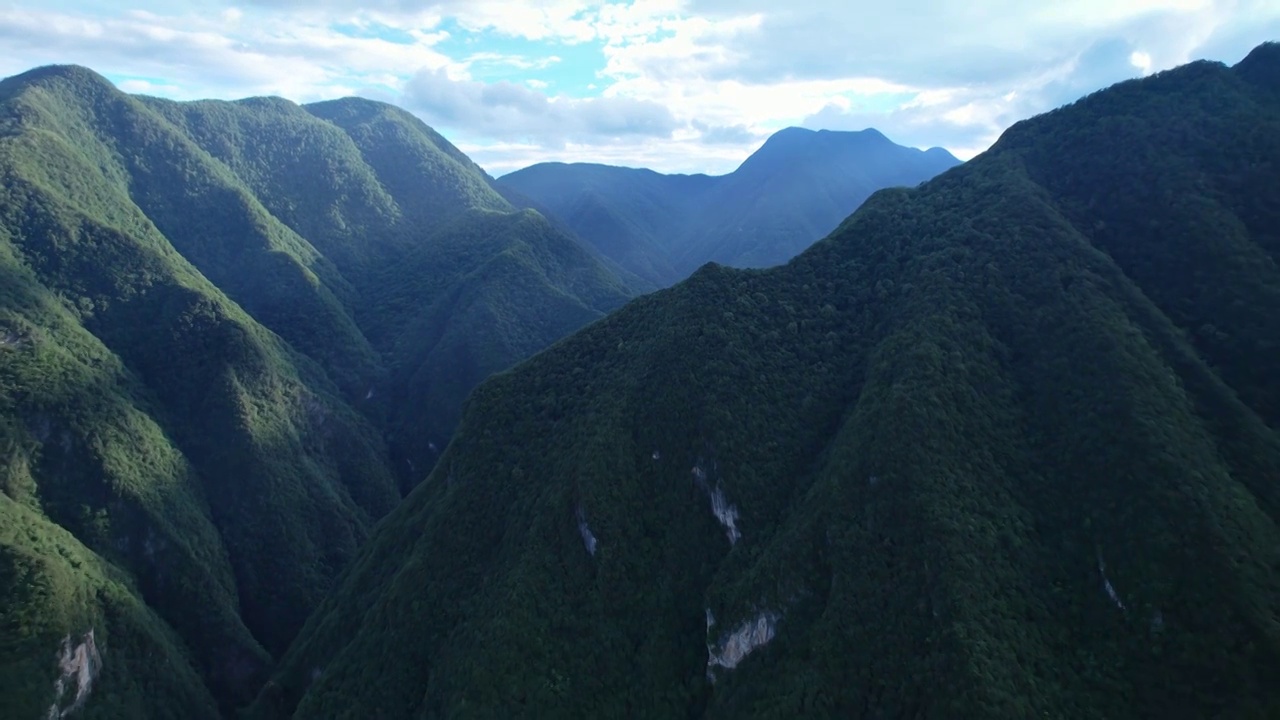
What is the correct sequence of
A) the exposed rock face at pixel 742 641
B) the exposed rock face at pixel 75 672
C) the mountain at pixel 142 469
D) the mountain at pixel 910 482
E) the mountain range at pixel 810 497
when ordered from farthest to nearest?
the mountain at pixel 142 469 < the exposed rock face at pixel 75 672 < the exposed rock face at pixel 742 641 < the mountain range at pixel 810 497 < the mountain at pixel 910 482

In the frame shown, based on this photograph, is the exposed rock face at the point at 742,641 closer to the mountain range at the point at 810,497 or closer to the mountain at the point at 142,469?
the mountain range at the point at 810,497

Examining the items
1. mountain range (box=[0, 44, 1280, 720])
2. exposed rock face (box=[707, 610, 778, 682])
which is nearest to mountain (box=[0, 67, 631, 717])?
mountain range (box=[0, 44, 1280, 720])

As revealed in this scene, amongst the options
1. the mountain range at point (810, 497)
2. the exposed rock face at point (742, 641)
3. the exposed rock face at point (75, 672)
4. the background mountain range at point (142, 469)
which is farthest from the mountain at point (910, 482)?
the exposed rock face at point (75, 672)

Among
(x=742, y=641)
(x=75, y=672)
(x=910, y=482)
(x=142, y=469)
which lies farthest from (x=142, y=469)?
(x=910, y=482)

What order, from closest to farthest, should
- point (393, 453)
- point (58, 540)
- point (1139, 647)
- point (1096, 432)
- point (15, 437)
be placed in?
point (1139, 647) → point (1096, 432) → point (58, 540) → point (15, 437) → point (393, 453)

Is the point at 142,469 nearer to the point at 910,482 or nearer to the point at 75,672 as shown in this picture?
the point at 75,672

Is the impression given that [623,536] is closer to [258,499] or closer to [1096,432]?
[1096,432]

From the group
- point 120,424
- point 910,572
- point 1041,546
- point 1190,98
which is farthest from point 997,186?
point 120,424

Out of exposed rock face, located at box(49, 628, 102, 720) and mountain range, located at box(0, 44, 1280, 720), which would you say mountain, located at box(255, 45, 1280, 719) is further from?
exposed rock face, located at box(49, 628, 102, 720)

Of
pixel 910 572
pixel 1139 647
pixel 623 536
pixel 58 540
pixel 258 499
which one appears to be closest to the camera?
pixel 1139 647
